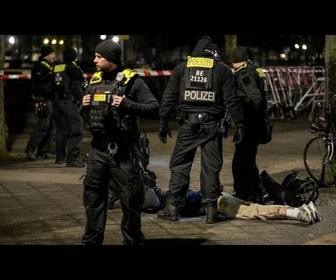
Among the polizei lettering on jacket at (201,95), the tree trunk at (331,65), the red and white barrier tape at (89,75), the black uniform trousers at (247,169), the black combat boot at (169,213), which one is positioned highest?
the tree trunk at (331,65)

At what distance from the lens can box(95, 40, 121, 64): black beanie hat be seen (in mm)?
6375

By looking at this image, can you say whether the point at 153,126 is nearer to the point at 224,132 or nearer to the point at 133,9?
the point at 133,9

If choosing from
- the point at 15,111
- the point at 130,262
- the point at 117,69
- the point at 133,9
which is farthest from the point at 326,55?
the point at 15,111

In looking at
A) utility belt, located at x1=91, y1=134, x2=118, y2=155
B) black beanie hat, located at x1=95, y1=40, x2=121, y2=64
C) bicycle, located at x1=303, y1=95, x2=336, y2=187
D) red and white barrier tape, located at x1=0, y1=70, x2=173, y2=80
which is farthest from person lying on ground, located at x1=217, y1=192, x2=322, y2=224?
red and white barrier tape, located at x1=0, y1=70, x2=173, y2=80

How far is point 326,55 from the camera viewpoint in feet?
32.7

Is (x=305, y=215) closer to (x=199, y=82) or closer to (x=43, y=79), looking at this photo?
(x=199, y=82)

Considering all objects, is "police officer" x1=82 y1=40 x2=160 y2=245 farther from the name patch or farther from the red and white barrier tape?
the red and white barrier tape

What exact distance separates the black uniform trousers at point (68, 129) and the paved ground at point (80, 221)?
0.29m

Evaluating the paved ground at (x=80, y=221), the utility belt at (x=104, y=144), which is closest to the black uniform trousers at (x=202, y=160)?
the paved ground at (x=80, y=221)

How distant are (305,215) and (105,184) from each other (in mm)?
2512

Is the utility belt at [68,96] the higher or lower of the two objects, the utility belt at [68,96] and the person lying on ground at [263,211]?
the higher

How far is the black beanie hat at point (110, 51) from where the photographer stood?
6.38 meters

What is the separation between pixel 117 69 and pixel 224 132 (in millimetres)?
1928

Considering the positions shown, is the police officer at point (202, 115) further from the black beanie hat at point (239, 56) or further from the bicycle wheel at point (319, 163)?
the bicycle wheel at point (319, 163)
